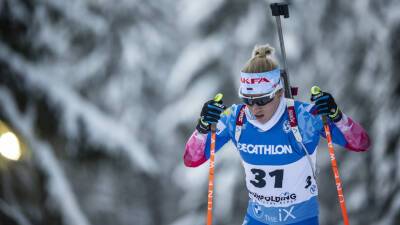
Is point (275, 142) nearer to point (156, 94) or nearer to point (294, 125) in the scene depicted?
point (294, 125)

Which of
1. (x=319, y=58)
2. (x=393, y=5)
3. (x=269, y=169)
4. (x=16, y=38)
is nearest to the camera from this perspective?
(x=269, y=169)

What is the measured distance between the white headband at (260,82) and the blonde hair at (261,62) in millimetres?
25

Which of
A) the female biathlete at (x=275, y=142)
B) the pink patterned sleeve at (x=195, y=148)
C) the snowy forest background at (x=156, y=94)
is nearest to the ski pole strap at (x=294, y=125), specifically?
the female biathlete at (x=275, y=142)

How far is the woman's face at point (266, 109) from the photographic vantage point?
7.64ft

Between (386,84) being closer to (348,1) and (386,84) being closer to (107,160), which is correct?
(348,1)

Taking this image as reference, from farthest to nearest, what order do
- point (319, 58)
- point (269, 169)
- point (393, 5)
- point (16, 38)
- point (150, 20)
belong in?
point (16, 38) → point (150, 20) → point (319, 58) → point (393, 5) → point (269, 169)


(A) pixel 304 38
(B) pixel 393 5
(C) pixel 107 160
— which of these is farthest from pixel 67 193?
(B) pixel 393 5

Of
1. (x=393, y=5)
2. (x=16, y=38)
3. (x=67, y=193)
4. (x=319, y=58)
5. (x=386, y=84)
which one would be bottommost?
(x=67, y=193)

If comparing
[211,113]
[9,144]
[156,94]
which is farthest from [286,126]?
[9,144]

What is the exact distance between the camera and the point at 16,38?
4.35 metres

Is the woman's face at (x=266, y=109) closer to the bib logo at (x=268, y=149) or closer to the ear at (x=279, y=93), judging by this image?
the ear at (x=279, y=93)

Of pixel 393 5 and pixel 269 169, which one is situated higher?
pixel 393 5

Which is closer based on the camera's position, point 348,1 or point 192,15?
point 348,1

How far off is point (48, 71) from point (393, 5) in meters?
2.60
